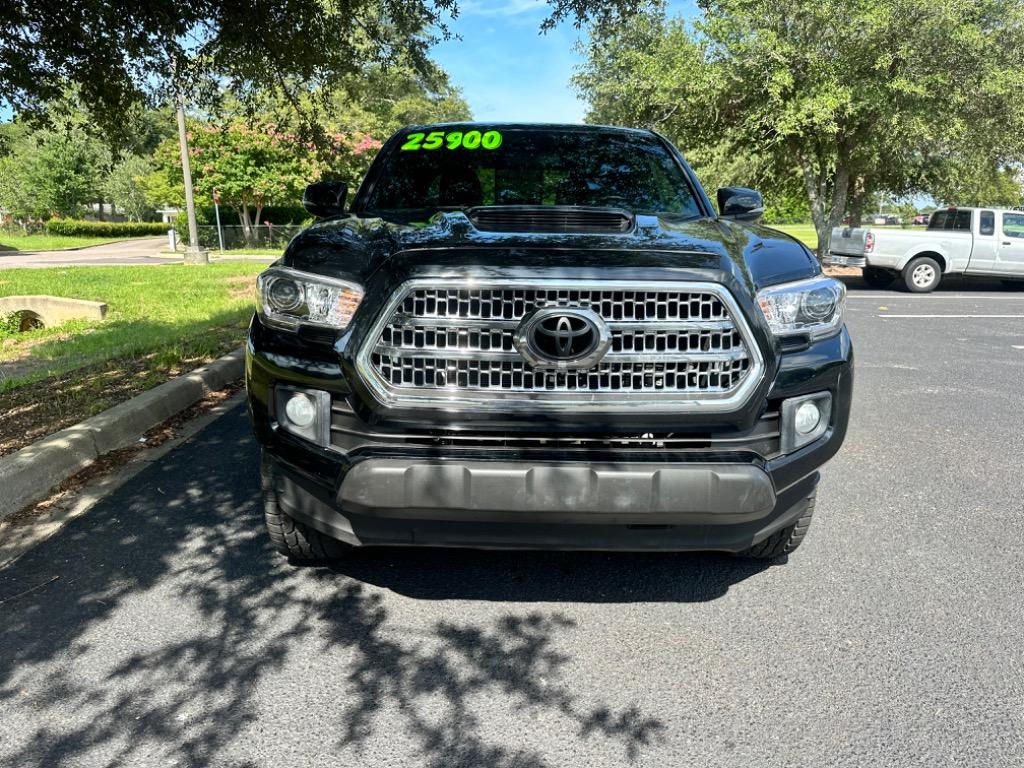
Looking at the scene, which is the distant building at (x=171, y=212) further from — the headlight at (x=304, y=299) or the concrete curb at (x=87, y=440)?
the headlight at (x=304, y=299)

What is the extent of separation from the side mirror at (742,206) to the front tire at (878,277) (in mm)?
13675

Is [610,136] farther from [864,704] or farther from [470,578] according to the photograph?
[864,704]

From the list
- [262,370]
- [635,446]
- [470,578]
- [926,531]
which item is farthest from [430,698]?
[926,531]

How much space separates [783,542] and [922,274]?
14.8 metres

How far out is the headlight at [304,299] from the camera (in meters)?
2.54

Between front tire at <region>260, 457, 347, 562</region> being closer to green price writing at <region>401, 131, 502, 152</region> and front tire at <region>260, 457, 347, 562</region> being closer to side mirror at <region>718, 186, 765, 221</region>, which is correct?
green price writing at <region>401, 131, 502, 152</region>

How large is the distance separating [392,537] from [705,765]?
3.87 feet

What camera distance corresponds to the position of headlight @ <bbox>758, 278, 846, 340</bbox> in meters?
2.60

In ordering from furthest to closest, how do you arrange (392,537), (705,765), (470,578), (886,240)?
(886,240) → (470,578) → (392,537) → (705,765)

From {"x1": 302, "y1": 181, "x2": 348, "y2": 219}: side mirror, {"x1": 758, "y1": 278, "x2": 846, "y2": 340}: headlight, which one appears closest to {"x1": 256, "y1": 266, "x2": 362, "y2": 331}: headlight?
{"x1": 758, "y1": 278, "x2": 846, "y2": 340}: headlight

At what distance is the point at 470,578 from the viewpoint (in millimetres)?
3170

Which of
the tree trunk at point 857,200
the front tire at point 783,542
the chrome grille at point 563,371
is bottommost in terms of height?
the front tire at point 783,542

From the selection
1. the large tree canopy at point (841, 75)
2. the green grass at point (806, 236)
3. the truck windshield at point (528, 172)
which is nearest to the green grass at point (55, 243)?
the large tree canopy at point (841, 75)

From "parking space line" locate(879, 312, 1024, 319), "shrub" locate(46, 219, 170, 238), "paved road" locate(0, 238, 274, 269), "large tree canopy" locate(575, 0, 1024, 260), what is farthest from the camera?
"shrub" locate(46, 219, 170, 238)
